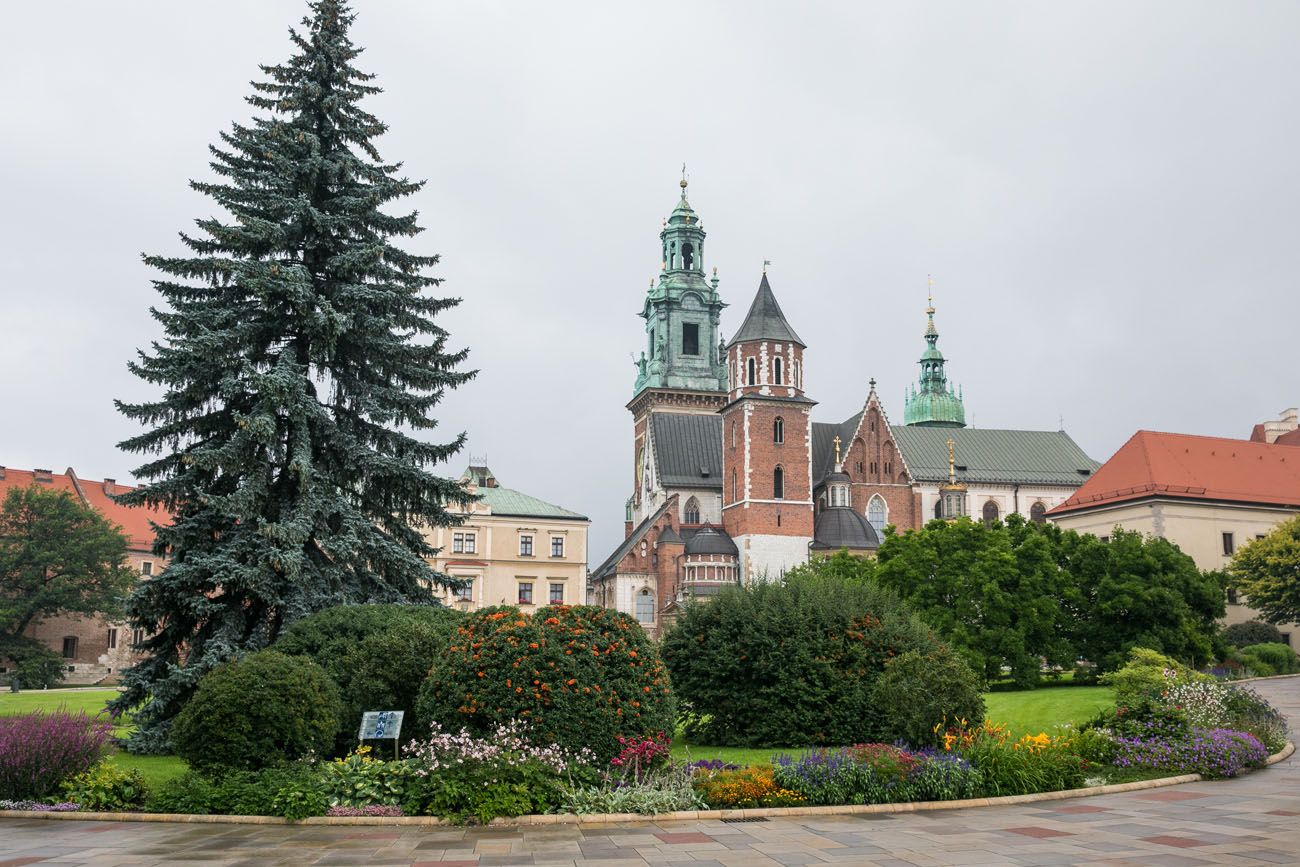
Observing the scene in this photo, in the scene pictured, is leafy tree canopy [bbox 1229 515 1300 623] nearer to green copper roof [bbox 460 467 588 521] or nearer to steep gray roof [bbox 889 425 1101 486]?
steep gray roof [bbox 889 425 1101 486]

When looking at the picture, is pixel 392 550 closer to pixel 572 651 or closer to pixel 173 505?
pixel 173 505

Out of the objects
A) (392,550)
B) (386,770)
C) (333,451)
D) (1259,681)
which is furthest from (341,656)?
(1259,681)

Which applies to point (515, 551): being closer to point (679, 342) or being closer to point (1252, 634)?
point (679, 342)

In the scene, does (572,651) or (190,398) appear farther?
(190,398)

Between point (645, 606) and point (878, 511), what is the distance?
17.7m

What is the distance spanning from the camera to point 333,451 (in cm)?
2259

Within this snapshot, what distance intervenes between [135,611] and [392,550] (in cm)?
494

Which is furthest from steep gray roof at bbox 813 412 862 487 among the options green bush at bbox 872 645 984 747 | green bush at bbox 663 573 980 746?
green bush at bbox 872 645 984 747

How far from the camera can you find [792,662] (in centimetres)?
1998

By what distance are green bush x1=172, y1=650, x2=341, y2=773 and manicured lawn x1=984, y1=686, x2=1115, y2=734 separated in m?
15.2

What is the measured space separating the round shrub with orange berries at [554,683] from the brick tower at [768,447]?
47.2 meters

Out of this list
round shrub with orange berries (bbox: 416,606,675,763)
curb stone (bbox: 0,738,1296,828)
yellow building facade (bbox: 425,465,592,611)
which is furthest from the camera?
yellow building facade (bbox: 425,465,592,611)

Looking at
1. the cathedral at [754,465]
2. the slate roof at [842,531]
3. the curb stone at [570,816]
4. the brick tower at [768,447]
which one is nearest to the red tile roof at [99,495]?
the cathedral at [754,465]

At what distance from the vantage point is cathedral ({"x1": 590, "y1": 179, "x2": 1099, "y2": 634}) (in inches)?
2501
